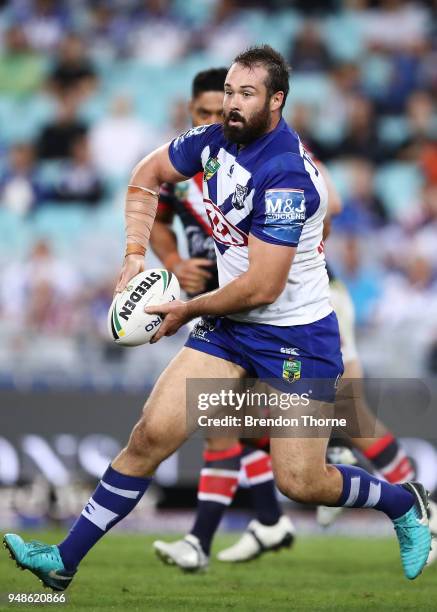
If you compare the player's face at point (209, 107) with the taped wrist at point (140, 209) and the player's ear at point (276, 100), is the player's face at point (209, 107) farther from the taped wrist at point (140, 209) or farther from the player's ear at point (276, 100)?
the player's ear at point (276, 100)

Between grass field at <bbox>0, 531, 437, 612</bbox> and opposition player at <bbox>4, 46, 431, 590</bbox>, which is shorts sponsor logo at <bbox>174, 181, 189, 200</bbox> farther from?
grass field at <bbox>0, 531, 437, 612</bbox>

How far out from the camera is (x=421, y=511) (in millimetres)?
5852

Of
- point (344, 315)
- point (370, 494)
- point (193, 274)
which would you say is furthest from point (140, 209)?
point (344, 315)

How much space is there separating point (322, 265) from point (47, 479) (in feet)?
14.9

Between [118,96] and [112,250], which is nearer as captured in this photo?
[112,250]

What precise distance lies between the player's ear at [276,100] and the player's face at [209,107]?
1.55 m

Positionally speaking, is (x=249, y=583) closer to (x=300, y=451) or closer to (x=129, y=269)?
(x=300, y=451)

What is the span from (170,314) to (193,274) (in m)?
1.53

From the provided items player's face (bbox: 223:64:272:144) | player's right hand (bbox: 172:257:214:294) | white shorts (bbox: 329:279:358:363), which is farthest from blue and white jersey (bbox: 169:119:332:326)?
white shorts (bbox: 329:279:358:363)


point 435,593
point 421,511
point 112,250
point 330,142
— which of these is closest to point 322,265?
point 421,511

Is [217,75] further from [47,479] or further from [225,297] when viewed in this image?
[47,479]

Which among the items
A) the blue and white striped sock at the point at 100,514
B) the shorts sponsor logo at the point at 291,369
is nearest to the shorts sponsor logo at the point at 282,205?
the shorts sponsor logo at the point at 291,369

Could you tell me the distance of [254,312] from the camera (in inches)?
221

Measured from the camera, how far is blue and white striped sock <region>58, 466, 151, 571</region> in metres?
5.41
